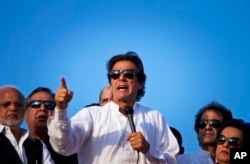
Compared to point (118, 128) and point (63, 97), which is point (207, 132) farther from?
point (63, 97)

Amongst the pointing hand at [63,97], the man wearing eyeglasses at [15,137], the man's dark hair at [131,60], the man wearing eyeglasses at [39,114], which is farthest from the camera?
the man wearing eyeglasses at [39,114]

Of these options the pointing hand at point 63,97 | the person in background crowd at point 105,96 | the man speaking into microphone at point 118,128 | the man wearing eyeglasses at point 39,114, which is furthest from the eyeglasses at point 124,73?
the person in background crowd at point 105,96

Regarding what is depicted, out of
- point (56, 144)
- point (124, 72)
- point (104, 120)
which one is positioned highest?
point (124, 72)

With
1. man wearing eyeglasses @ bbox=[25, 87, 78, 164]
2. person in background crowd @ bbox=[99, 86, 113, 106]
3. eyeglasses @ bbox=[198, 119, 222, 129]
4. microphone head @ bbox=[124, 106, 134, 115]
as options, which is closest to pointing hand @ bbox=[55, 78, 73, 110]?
microphone head @ bbox=[124, 106, 134, 115]

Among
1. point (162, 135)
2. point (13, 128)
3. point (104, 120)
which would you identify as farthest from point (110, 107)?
point (13, 128)

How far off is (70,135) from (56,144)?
9cm

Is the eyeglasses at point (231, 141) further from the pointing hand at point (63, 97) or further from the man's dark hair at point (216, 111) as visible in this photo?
the pointing hand at point (63, 97)

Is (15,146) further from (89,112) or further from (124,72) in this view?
(124,72)

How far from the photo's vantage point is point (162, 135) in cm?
344

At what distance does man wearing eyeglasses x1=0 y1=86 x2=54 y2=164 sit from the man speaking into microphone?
29 cm

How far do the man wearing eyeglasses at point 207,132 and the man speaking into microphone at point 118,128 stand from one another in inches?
28.5

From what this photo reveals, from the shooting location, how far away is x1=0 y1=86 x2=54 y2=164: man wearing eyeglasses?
3285mm

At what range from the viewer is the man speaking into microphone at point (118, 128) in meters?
2.99

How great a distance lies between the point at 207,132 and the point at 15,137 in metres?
1.47
